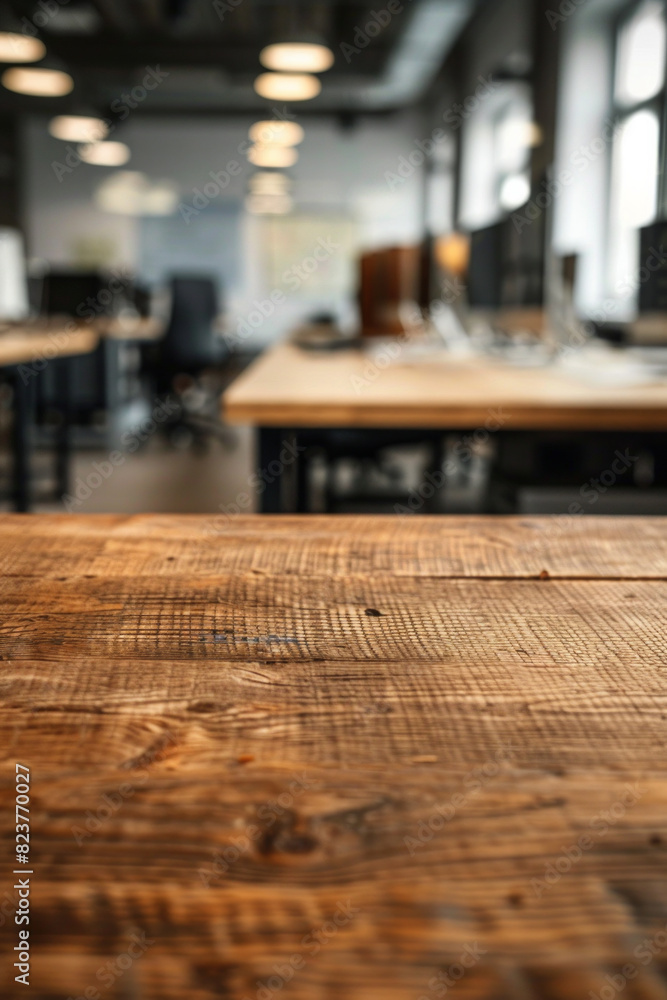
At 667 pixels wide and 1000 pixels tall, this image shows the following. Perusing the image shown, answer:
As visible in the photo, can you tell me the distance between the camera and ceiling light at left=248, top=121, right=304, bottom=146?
9.92 metres

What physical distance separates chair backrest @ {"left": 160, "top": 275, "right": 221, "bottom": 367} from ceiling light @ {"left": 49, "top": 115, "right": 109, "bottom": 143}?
140 inches

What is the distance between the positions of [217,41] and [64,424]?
5404 millimetres

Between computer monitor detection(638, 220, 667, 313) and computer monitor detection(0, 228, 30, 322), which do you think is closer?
computer monitor detection(638, 220, 667, 313)

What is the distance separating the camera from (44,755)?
1.30 ft

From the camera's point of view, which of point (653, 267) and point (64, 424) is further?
point (64, 424)

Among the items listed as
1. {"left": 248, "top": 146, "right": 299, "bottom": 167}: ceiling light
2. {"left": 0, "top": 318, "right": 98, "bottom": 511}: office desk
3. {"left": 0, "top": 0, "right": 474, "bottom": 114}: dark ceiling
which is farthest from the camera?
{"left": 248, "top": 146, "right": 299, "bottom": 167}: ceiling light

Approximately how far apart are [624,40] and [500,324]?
13.5 ft

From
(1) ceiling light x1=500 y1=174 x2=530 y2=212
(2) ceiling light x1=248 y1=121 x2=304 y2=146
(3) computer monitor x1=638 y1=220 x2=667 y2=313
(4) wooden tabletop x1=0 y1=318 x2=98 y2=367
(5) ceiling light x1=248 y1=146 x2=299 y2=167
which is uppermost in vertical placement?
(2) ceiling light x1=248 y1=121 x2=304 y2=146

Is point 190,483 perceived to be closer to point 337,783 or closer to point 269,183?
point 337,783

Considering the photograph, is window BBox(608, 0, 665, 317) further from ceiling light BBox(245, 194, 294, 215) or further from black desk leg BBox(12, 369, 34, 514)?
ceiling light BBox(245, 194, 294, 215)

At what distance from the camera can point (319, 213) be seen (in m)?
10.7

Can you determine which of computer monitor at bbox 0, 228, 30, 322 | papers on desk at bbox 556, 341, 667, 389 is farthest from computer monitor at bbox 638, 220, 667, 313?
computer monitor at bbox 0, 228, 30, 322

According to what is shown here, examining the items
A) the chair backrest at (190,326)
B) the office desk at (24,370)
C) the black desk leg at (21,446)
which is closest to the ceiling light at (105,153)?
the chair backrest at (190,326)

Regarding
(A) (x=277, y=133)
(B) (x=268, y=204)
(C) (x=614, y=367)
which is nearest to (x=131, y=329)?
(A) (x=277, y=133)
